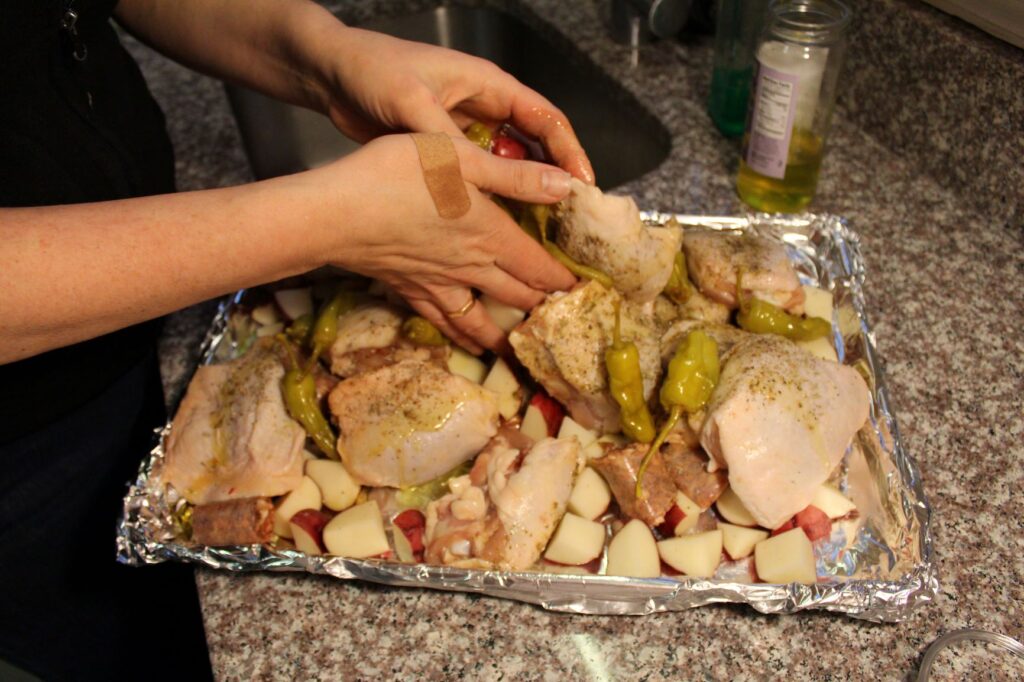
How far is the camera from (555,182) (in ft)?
4.11

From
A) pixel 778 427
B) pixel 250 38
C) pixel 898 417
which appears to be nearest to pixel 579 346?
pixel 778 427

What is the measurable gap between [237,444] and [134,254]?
422 millimetres

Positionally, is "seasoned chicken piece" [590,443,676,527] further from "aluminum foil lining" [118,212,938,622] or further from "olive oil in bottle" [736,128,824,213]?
"olive oil in bottle" [736,128,824,213]

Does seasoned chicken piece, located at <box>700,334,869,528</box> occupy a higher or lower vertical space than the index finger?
lower

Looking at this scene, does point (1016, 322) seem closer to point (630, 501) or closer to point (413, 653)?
point (630, 501)

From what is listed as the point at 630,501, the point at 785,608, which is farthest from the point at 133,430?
the point at 785,608

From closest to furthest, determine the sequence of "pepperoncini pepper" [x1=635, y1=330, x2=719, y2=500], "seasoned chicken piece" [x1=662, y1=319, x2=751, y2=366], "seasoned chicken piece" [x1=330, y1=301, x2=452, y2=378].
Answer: "pepperoncini pepper" [x1=635, y1=330, x2=719, y2=500] → "seasoned chicken piece" [x1=662, y1=319, x2=751, y2=366] → "seasoned chicken piece" [x1=330, y1=301, x2=452, y2=378]

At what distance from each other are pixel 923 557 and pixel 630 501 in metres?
0.41

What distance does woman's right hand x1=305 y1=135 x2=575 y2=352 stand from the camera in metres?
1.12

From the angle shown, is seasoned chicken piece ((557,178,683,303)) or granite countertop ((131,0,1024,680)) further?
seasoned chicken piece ((557,178,683,303))

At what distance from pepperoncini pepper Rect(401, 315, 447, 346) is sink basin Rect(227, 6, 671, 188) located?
957mm

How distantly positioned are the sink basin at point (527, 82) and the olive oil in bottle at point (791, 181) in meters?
0.36

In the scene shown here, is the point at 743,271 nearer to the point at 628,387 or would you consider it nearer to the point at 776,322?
the point at 776,322

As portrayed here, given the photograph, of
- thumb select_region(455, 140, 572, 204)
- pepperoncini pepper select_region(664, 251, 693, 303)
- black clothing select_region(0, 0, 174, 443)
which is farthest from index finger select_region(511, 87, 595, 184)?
black clothing select_region(0, 0, 174, 443)
